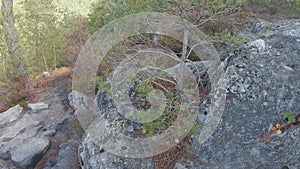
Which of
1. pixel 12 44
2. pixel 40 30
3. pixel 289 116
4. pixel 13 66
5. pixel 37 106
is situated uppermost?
pixel 12 44

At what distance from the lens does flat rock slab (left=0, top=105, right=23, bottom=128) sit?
7.32 m

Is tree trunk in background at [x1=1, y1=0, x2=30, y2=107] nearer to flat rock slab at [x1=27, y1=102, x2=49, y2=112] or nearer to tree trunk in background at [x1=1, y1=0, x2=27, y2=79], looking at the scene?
tree trunk in background at [x1=1, y1=0, x2=27, y2=79]

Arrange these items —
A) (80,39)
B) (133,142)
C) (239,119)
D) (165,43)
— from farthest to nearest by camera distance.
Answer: (80,39), (165,43), (133,142), (239,119)

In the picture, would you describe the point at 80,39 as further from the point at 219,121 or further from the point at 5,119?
the point at 219,121

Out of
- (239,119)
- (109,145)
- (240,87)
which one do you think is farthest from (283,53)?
(109,145)

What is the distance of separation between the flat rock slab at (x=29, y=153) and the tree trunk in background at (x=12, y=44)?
2.77 metres

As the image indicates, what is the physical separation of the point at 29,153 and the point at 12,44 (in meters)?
3.74

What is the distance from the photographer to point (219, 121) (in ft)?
12.3

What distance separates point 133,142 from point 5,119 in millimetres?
4920

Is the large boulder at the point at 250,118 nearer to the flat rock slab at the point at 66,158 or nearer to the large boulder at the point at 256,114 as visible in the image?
the large boulder at the point at 256,114

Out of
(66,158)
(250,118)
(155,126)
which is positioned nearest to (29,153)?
(66,158)

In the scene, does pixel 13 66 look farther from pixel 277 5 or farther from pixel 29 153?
pixel 277 5

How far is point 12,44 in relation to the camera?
8.10m

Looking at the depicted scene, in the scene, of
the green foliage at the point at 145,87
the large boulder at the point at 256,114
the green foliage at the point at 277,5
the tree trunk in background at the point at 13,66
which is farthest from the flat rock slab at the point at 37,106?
the green foliage at the point at 277,5
